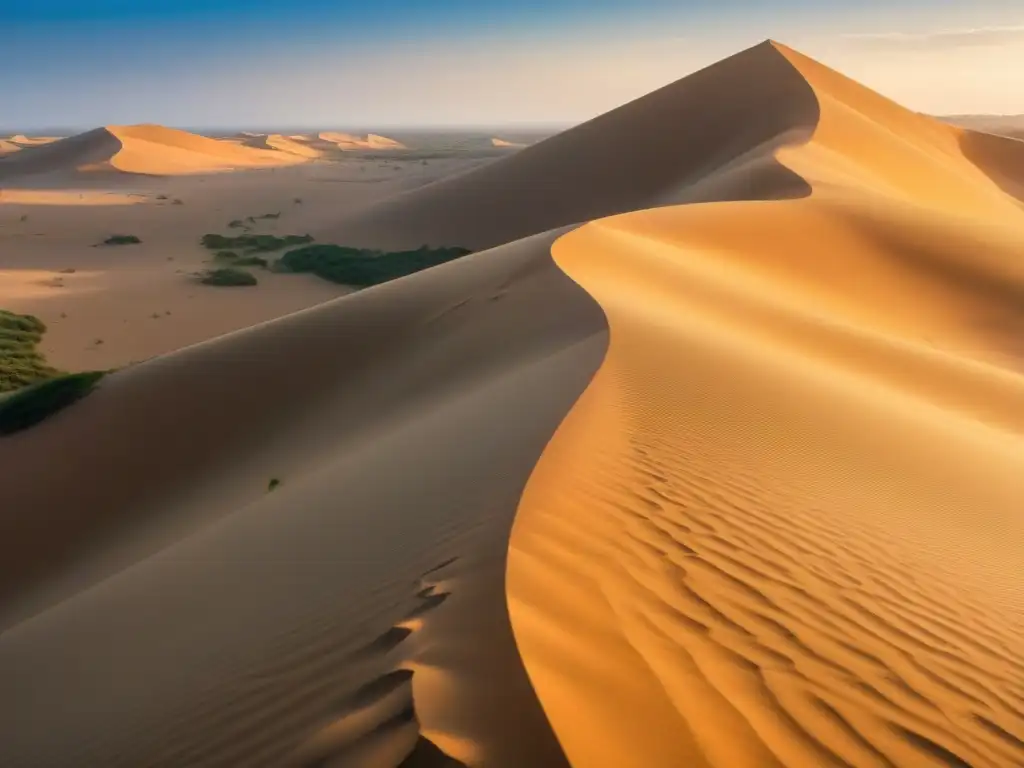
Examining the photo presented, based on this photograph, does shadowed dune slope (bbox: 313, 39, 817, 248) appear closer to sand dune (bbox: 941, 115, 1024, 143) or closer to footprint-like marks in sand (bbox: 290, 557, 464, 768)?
footprint-like marks in sand (bbox: 290, 557, 464, 768)

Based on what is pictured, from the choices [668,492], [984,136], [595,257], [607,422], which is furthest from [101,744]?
[984,136]

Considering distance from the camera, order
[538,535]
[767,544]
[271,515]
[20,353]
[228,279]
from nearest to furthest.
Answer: [538,535] → [767,544] → [271,515] → [20,353] → [228,279]

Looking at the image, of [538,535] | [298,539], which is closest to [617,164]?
[298,539]

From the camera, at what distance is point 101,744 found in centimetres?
327

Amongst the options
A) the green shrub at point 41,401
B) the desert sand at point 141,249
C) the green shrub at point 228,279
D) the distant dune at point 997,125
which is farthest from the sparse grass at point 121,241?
the distant dune at point 997,125

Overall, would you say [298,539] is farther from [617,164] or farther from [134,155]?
[134,155]

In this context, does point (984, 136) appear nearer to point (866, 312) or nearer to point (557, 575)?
point (866, 312)

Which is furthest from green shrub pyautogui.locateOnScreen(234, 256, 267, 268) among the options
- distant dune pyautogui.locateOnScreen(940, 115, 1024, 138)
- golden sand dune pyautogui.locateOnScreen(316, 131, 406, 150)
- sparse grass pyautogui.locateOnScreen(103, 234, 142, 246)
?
golden sand dune pyautogui.locateOnScreen(316, 131, 406, 150)

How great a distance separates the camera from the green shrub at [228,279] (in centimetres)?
2012

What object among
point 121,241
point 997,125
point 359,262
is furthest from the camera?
point 997,125

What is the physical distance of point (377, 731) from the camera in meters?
2.46

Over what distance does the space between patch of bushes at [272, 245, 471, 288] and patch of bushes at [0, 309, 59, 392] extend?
702 cm

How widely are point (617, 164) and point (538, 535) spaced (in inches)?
984

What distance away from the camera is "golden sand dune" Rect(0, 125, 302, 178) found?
59.4 meters
